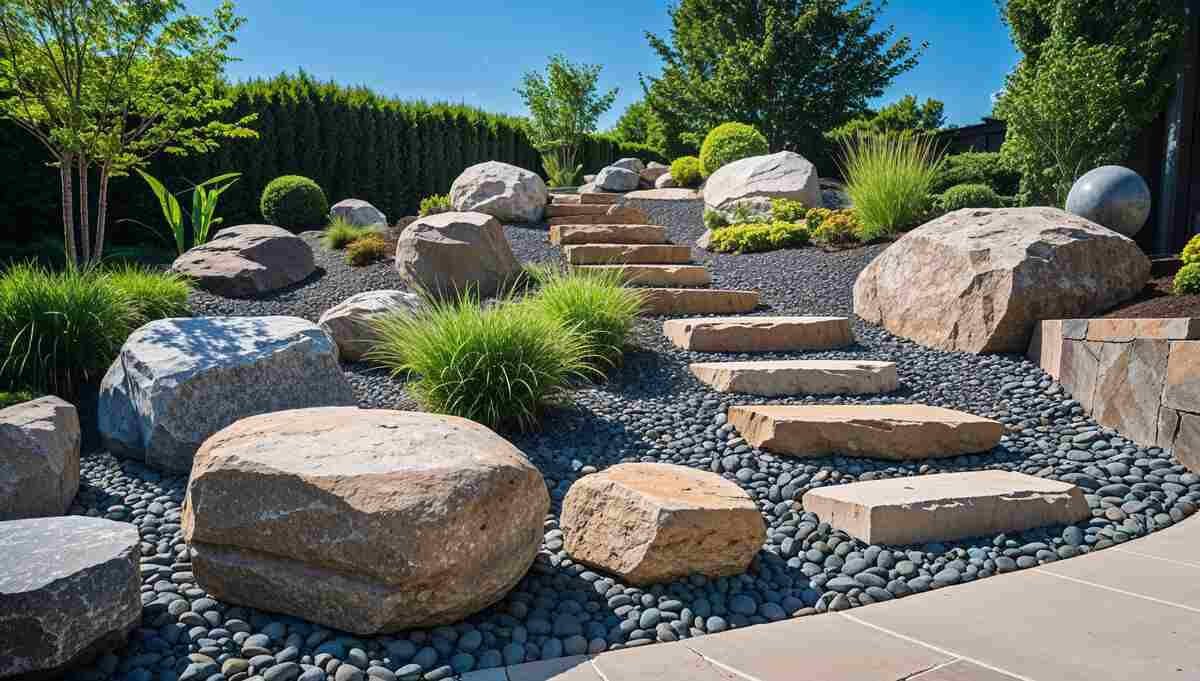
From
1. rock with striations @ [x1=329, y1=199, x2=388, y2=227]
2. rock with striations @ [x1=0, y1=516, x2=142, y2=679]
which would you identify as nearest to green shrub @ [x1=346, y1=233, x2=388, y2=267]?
rock with striations @ [x1=329, y1=199, x2=388, y2=227]

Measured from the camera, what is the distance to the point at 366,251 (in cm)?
748

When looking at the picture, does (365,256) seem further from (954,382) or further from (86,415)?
(954,382)

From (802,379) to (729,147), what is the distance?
8.61 metres

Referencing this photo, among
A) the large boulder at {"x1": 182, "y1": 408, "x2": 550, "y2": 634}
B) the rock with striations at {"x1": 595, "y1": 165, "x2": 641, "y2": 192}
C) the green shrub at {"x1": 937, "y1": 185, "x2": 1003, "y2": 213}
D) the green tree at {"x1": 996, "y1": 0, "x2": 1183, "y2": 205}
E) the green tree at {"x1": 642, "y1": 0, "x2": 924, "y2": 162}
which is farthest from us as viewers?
the green tree at {"x1": 642, "y1": 0, "x2": 924, "y2": 162}

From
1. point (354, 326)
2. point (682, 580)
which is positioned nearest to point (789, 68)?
point (354, 326)

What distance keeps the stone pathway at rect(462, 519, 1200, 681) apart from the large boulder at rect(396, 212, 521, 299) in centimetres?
440

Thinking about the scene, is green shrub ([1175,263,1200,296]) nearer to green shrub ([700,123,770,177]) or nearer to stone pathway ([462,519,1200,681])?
stone pathway ([462,519,1200,681])

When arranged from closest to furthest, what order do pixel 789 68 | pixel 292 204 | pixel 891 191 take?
pixel 891 191
pixel 292 204
pixel 789 68

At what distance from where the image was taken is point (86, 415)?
424cm

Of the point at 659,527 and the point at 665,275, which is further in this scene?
the point at 665,275

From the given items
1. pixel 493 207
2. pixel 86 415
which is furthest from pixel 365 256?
pixel 86 415

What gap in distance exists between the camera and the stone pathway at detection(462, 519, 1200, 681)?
1897 millimetres

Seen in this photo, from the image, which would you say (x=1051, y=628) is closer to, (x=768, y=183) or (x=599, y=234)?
(x=599, y=234)

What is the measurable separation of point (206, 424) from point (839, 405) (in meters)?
3.18
